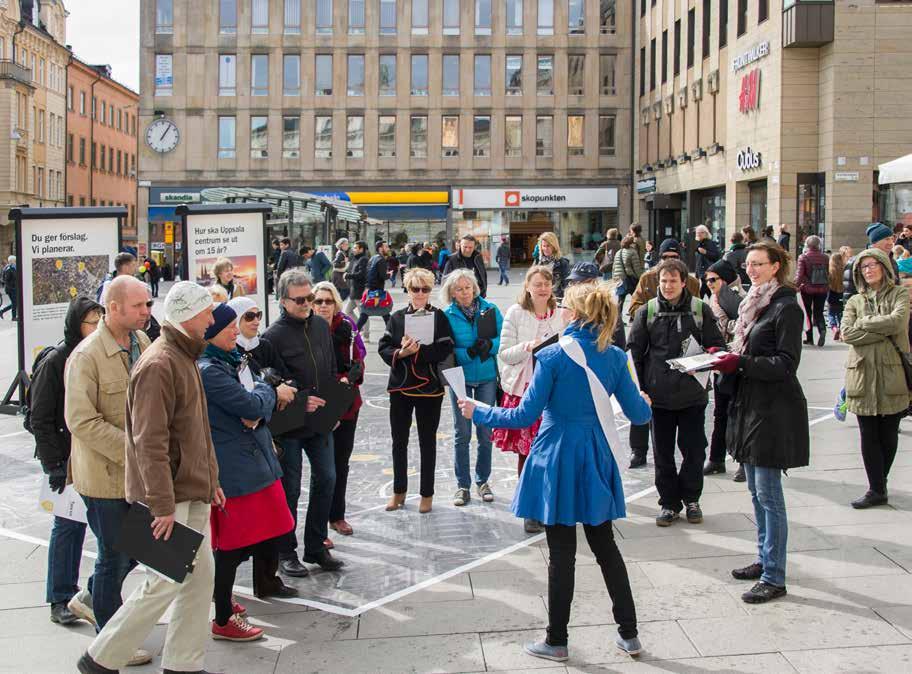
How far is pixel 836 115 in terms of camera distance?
28641 millimetres

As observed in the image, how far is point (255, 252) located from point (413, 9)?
4452 cm

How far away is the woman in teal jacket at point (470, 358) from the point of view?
7820mm

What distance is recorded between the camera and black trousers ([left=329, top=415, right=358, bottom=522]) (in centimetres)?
704

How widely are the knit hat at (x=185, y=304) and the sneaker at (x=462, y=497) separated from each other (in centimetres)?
358

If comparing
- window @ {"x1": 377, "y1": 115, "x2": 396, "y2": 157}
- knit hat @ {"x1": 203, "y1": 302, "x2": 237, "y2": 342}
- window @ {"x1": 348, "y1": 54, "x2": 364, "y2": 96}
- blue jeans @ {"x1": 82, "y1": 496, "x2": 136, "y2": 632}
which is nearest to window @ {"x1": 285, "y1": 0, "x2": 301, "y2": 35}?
window @ {"x1": 348, "y1": 54, "x2": 364, "y2": 96}

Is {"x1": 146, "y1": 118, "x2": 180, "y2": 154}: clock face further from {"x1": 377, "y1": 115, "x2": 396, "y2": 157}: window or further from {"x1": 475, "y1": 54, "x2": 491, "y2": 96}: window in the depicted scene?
{"x1": 475, "y1": 54, "x2": 491, "y2": 96}: window

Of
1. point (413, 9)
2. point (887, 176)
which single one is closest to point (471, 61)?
point (413, 9)

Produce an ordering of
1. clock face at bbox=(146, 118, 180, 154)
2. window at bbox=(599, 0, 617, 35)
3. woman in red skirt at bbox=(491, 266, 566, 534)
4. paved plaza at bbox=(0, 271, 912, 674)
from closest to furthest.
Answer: paved plaza at bbox=(0, 271, 912, 674) < woman in red skirt at bbox=(491, 266, 566, 534) < window at bbox=(599, 0, 617, 35) < clock face at bbox=(146, 118, 180, 154)

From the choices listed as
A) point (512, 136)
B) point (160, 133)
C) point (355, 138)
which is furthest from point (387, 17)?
point (160, 133)

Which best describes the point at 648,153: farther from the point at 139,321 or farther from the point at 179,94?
the point at 139,321

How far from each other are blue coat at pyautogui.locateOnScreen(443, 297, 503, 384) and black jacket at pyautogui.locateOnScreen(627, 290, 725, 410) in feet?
3.58

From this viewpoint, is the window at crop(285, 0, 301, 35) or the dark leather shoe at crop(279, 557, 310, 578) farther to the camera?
the window at crop(285, 0, 301, 35)

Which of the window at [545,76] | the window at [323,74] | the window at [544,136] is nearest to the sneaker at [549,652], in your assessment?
the window at [544,136]

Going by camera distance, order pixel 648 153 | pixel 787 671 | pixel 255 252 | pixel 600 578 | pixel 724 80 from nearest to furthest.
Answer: pixel 787 671 < pixel 600 578 < pixel 255 252 < pixel 724 80 < pixel 648 153
